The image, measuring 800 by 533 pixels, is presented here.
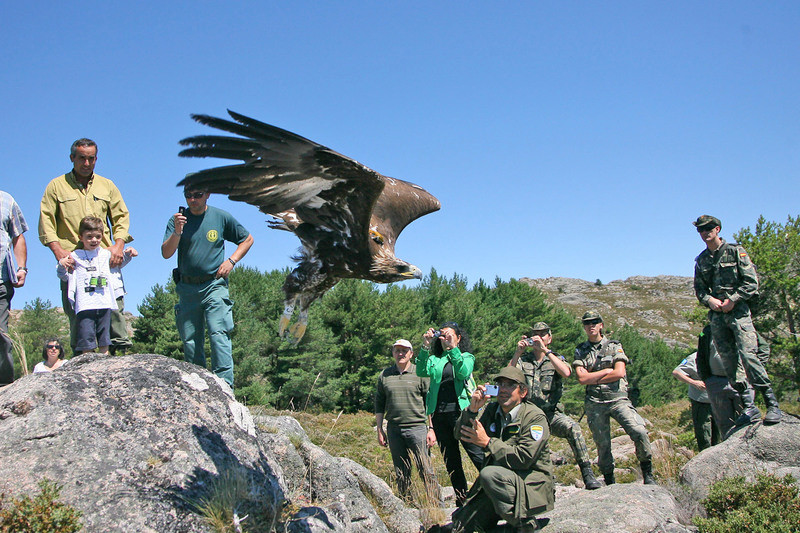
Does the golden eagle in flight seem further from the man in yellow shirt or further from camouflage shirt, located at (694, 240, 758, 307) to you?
camouflage shirt, located at (694, 240, 758, 307)

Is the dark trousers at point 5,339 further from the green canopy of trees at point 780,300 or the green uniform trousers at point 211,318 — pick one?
the green canopy of trees at point 780,300

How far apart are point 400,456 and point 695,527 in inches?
116

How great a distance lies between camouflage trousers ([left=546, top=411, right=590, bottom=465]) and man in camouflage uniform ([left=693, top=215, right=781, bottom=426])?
1.73 metres

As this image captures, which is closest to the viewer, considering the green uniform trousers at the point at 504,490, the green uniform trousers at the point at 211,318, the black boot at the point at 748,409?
the green uniform trousers at the point at 504,490

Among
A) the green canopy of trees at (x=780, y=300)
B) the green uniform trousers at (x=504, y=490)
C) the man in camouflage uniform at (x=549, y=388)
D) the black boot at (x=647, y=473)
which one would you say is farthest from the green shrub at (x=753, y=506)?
the green canopy of trees at (x=780, y=300)

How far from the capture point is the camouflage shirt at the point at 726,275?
19.6ft

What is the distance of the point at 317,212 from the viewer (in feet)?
19.6

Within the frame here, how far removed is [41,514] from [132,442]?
763 millimetres

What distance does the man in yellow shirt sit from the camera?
201 inches

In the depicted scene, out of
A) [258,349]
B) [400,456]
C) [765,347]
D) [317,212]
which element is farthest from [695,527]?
[258,349]

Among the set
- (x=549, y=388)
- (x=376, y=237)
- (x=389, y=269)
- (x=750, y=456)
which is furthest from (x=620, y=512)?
(x=376, y=237)

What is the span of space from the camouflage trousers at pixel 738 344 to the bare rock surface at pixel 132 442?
4698 mm

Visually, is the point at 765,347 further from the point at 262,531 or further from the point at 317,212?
the point at 262,531

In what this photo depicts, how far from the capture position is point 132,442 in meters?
4.04
